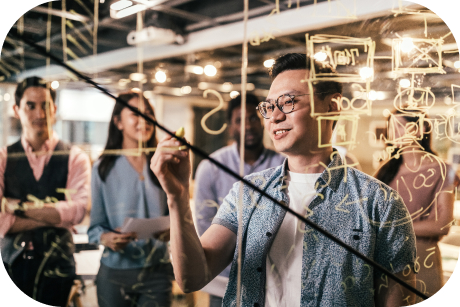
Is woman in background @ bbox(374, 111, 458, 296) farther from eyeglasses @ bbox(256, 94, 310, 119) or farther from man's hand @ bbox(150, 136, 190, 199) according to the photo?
man's hand @ bbox(150, 136, 190, 199)

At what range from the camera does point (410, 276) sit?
4.24ft

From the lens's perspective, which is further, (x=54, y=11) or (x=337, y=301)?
(x=54, y=11)

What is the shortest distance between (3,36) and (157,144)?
76 cm

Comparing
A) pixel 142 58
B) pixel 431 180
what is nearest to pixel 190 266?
pixel 142 58

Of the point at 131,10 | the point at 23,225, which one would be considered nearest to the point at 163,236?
the point at 23,225

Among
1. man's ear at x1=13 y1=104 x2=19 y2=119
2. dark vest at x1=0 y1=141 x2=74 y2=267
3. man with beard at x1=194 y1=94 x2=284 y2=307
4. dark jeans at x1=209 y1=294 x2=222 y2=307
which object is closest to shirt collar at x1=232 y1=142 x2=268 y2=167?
man with beard at x1=194 y1=94 x2=284 y2=307

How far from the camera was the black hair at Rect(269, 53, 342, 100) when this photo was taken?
1.22m

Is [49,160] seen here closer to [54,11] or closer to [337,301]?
[54,11]

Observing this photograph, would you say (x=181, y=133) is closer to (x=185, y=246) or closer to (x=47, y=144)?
(x=185, y=246)

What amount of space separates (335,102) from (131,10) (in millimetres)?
864

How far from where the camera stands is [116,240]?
128 centimetres

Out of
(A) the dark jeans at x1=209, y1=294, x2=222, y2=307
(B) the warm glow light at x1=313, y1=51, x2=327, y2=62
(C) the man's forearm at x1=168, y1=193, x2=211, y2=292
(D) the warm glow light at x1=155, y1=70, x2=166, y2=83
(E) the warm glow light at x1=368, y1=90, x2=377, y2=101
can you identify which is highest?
(B) the warm glow light at x1=313, y1=51, x2=327, y2=62

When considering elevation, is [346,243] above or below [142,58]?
below

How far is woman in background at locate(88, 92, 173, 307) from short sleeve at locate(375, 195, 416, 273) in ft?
2.67
